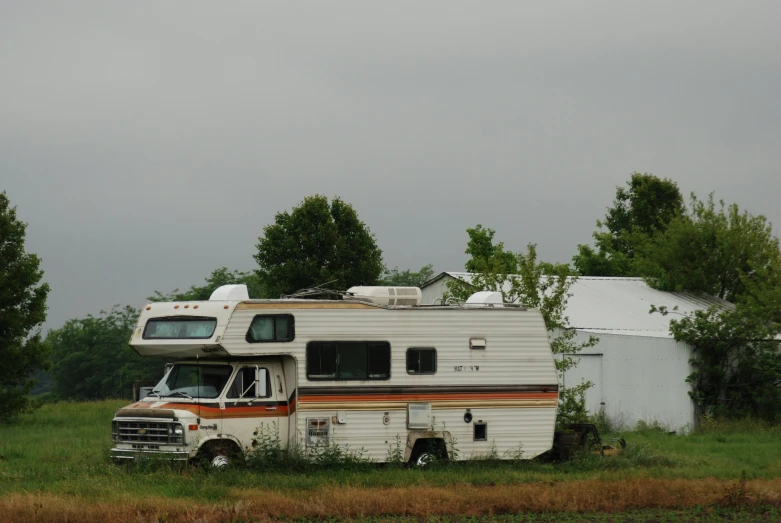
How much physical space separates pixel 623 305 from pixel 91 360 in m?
52.9

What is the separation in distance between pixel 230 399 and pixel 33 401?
17.9 meters

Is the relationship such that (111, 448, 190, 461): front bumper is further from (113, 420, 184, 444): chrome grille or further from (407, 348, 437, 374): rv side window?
(407, 348, 437, 374): rv side window

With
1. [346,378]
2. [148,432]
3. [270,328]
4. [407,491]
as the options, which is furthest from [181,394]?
[407,491]

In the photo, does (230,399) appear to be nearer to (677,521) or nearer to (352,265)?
(677,521)

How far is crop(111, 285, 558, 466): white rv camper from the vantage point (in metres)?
17.7

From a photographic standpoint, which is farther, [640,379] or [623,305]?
[623,305]

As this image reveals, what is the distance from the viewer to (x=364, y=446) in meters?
18.4

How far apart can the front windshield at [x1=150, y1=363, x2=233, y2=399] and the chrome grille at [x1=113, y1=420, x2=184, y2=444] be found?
2.24 ft

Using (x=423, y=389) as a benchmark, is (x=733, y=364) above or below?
above

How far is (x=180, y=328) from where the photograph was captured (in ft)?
58.6

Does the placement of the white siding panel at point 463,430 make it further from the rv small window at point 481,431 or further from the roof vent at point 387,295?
the roof vent at point 387,295

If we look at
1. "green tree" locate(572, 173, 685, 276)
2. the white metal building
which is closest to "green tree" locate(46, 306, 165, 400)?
"green tree" locate(572, 173, 685, 276)

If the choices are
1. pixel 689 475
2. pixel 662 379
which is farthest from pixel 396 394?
pixel 662 379

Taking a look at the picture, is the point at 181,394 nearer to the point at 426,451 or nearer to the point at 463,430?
the point at 426,451
